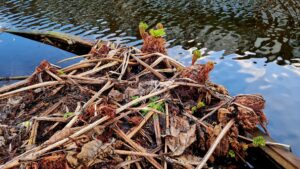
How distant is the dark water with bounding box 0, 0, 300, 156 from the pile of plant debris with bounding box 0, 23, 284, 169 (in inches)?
80.1

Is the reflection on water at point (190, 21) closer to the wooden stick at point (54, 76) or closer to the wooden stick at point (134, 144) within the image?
the wooden stick at point (54, 76)

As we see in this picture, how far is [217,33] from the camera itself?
11508mm

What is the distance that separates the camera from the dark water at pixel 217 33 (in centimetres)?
768

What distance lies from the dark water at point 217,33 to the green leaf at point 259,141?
177 cm

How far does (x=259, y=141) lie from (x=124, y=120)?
1788 mm

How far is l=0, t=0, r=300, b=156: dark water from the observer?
768 centimetres

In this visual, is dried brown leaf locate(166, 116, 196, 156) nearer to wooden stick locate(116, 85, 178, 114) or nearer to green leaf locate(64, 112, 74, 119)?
wooden stick locate(116, 85, 178, 114)

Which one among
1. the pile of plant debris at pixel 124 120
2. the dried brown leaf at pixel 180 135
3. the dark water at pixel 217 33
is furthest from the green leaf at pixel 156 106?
the dark water at pixel 217 33

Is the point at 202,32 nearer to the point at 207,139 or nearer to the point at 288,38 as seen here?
the point at 288,38

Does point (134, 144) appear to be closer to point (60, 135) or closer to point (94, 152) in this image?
point (94, 152)

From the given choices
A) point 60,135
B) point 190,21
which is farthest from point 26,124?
point 190,21

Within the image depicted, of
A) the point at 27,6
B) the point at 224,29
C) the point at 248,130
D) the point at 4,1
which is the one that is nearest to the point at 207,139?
the point at 248,130

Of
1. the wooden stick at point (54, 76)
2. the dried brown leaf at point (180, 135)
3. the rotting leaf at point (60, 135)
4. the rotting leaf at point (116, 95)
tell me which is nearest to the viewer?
the rotting leaf at point (60, 135)

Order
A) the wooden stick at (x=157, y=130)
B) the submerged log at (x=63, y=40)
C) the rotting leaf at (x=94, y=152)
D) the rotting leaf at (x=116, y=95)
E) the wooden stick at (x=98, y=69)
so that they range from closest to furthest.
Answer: the rotting leaf at (x=94, y=152), the wooden stick at (x=157, y=130), the rotting leaf at (x=116, y=95), the wooden stick at (x=98, y=69), the submerged log at (x=63, y=40)
